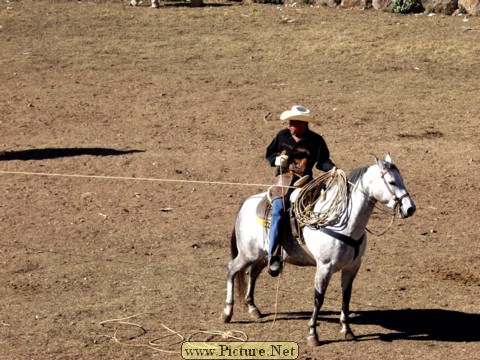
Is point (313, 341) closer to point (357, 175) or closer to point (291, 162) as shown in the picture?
point (357, 175)

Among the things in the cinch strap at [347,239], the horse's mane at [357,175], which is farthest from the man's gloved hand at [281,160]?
the cinch strap at [347,239]

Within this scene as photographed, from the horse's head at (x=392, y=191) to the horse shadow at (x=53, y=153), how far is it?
8.33 meters

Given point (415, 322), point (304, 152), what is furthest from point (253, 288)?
point (415, 322)

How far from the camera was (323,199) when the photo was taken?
10367 millimetres

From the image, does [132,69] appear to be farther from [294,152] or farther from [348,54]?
[294,152]

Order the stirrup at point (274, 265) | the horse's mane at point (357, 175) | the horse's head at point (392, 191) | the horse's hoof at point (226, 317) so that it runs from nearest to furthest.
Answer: the horse's head at point (392, 191) < the horse's mane at point (357, 175) < the stirrup at point (274, 265) < the horse's hoof at point (226, 317)

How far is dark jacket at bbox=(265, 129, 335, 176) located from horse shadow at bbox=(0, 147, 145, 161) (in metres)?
7.24

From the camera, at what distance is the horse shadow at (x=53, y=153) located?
676 inches

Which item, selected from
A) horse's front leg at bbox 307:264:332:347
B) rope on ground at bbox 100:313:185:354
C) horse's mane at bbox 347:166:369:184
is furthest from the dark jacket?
rope on ground at bbox 100:313:185:354

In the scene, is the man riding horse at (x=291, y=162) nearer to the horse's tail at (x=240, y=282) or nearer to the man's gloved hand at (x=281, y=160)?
the man's gloved hand at (x=281, y=160)

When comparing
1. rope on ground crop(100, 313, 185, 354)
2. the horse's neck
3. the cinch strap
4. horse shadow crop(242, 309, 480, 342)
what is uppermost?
the horse's neck

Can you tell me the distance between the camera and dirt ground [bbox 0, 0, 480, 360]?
11.0 meters

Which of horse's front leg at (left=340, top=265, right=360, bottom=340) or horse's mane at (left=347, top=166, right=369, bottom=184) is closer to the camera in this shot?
horse's mane at (left=347, top=166, right=369, bottom=184)

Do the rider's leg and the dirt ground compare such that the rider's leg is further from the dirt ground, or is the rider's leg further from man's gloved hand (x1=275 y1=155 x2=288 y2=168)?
the dirt ground
